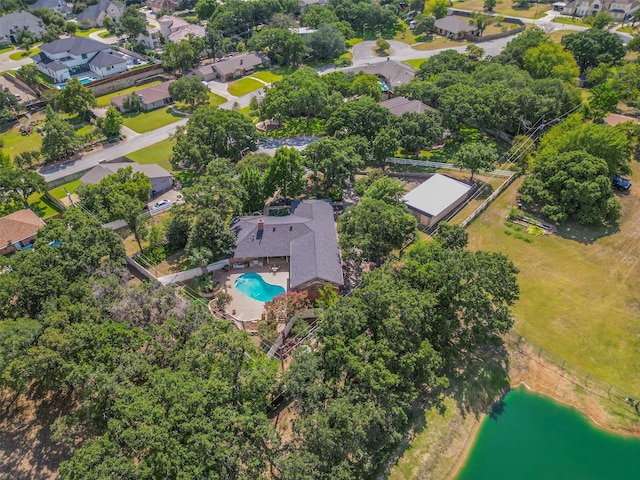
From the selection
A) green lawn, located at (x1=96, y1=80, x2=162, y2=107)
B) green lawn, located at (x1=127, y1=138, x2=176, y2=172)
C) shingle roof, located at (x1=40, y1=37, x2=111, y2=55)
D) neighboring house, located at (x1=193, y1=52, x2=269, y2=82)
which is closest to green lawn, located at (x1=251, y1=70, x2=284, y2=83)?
neighboring house, located at (x1=193, y1=52, x2=269, y2=82)

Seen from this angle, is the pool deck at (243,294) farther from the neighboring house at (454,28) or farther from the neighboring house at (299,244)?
the neighboring house at (454,28)

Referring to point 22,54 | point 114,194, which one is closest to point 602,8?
point 114,194

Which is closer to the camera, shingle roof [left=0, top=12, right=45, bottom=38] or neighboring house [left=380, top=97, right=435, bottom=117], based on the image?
neighboring house [left=380, top=97, right=435, bottom=117]

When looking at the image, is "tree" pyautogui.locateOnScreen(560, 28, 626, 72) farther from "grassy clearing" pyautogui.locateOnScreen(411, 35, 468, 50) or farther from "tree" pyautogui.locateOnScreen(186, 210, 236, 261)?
"tree" pyautogui.locateOnScreen(186, 210, 236, 261)

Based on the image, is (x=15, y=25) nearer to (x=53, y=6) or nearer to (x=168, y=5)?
(x=53, y=6)

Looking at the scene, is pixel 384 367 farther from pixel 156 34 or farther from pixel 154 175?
pixel 156 34

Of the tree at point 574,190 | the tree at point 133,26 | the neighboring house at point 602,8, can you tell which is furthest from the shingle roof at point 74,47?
the neighboring house at point 602,8
